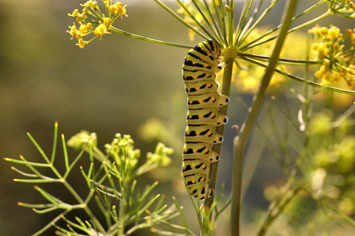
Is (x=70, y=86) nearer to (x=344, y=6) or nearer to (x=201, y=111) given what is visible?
(x=201, y=111)

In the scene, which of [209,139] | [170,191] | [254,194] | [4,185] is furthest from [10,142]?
[209,139]

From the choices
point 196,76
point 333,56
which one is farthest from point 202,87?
point 333,56

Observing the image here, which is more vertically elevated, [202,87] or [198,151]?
[202,87]

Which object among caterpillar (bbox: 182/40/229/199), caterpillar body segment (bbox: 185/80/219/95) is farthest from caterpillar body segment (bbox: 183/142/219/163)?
caterpillar body segment (bbox: 185/80/219/95)

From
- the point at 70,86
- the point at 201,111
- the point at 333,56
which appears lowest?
the point at 70,86

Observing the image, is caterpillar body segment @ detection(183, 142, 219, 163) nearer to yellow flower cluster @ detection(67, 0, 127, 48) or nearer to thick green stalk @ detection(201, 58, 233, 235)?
thick green stalk @ detection(201, 58, 233, 235)

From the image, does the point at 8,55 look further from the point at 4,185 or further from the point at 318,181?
the point at 318,181
